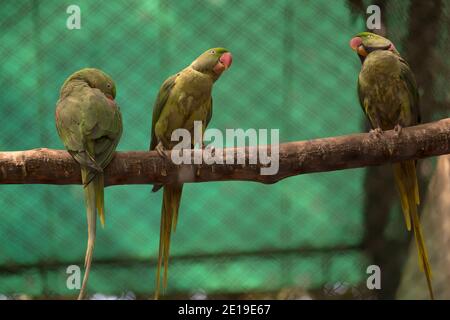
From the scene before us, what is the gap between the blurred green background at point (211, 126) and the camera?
281cm

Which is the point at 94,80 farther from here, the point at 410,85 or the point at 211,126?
the point at 410,85

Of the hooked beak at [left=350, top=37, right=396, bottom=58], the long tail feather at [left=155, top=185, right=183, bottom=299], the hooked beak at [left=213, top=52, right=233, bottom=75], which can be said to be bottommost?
the long tail feather at [left=155, top=185, right=183, bottom=299]

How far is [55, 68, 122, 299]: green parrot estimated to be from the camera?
6.59 feet

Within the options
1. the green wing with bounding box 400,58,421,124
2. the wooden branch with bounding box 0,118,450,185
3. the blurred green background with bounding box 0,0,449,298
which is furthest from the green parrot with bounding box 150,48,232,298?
the green wing with bounding box 400,58,421,124

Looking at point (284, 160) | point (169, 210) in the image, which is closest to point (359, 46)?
point (284, 160)

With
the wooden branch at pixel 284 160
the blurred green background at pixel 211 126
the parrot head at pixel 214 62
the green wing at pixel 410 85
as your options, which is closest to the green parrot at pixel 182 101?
the parrot head at pixel 214 62

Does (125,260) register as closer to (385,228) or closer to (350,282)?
(350,282)

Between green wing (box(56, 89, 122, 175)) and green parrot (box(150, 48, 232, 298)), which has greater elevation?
green parrot (box(150, 48, 232, 298))

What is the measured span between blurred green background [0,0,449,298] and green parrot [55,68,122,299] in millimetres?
670

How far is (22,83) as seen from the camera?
2818 mm

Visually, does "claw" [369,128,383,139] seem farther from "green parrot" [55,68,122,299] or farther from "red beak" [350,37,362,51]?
"green parrot" [55,68,122,299]

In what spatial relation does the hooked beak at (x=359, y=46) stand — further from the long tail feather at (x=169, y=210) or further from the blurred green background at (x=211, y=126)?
the long tail feather at (x=169, y=210)

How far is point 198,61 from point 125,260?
1035mm

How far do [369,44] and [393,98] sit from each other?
0.81 feet
